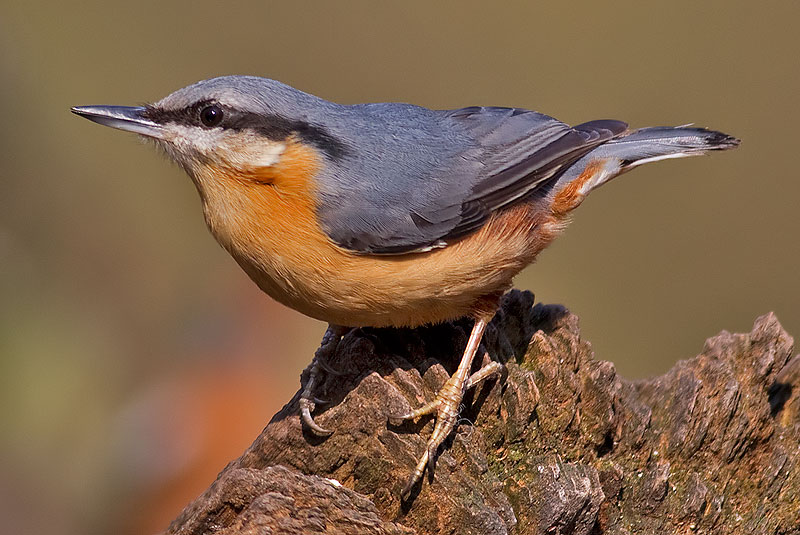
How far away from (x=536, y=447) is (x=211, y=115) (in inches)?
81.6

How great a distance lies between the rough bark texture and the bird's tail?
746 millimetres

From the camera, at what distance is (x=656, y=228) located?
917cm

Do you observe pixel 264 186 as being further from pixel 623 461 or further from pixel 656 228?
pixel 656 228

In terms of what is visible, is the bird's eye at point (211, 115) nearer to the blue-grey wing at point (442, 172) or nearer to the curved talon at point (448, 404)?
the blue-grey wing at point (442, 172)

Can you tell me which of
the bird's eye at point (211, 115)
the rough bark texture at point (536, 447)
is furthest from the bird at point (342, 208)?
the rough bark texture at point (536, 447)

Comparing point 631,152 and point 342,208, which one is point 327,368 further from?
point 631,152

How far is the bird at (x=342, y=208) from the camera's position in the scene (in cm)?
405

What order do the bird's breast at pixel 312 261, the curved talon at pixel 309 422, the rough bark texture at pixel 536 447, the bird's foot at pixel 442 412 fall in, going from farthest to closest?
the bird's breast at pixel 312 261 < the curved talon at pixel 309 422 < the bird's foot at pixel 442 412 < the rough bark texture at pixel 536 447

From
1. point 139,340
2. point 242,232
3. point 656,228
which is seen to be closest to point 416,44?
point 656,228

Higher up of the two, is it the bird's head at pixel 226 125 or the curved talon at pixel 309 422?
the bird's head at pixel 226 125

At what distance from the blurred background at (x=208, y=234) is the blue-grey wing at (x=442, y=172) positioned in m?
2.24

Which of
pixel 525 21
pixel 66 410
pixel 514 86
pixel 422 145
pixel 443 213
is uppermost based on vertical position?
pixel 525 21

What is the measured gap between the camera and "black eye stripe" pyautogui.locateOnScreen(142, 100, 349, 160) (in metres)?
4.11

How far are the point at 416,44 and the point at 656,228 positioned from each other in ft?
11.9
